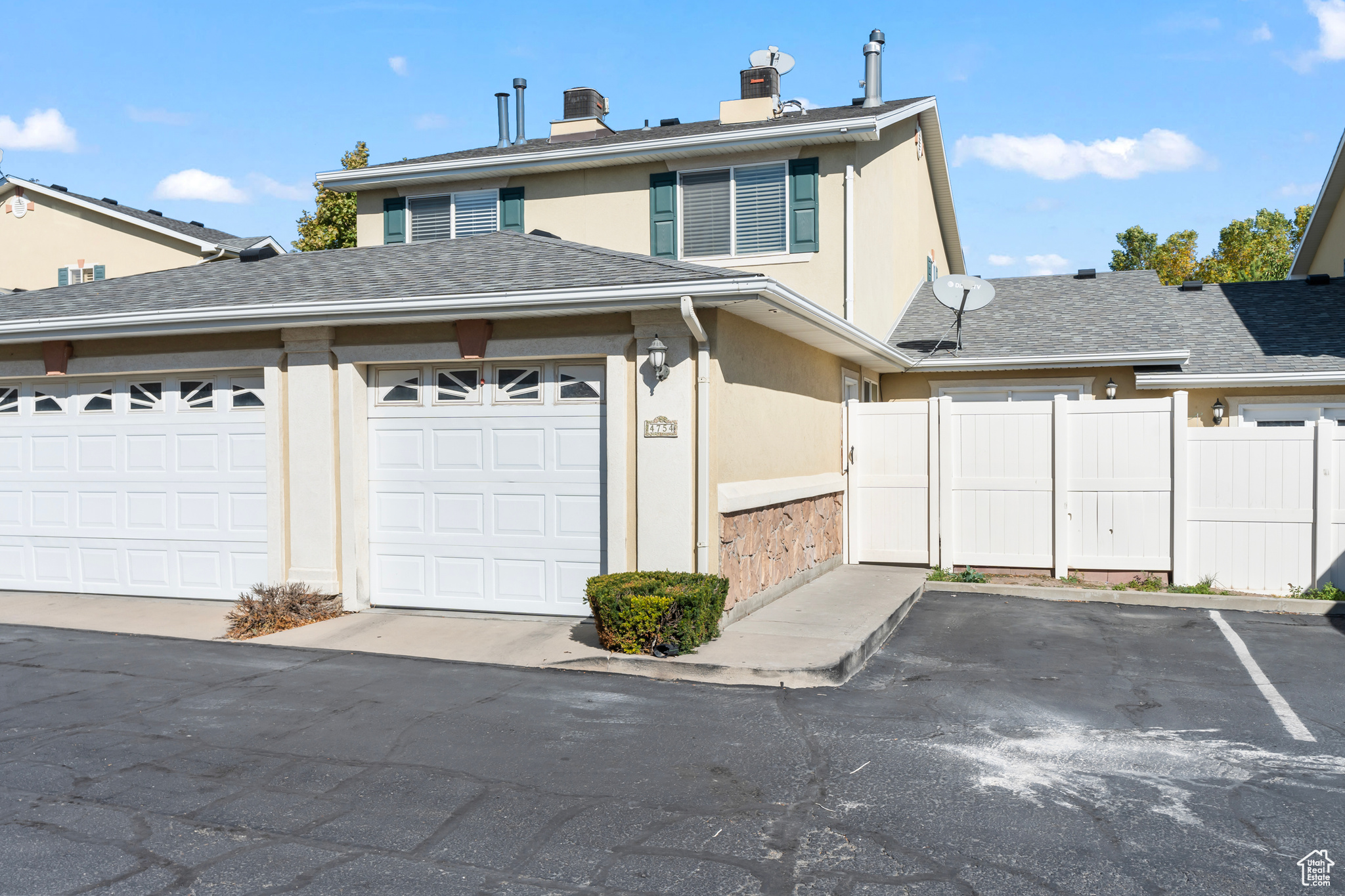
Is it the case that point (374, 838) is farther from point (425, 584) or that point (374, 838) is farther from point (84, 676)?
point (425, 584)

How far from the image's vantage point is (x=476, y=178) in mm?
16703

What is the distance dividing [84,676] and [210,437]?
142 inches

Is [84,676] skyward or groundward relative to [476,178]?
groundward

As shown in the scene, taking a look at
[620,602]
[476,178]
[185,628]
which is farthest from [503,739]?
[476,178]

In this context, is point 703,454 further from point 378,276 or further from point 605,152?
point 605,152

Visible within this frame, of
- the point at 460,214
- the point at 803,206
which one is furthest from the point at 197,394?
the point at 803,206

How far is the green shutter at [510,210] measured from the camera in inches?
653

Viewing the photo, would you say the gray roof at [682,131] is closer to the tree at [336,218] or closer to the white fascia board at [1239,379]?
the white fascia board at [1239,379]

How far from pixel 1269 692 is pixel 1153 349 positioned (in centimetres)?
776

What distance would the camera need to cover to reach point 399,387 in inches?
403

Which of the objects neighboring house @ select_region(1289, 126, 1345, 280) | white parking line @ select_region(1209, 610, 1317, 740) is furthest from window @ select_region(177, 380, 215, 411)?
neighboring house @ select_region(1289, 126, 1345, 280)

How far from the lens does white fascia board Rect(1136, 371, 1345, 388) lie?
13.5m

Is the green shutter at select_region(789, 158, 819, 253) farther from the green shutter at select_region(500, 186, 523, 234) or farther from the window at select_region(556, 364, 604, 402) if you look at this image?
the window at select_region(556, 364, 604, 402)

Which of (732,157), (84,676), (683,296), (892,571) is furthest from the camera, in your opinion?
(732,157)
